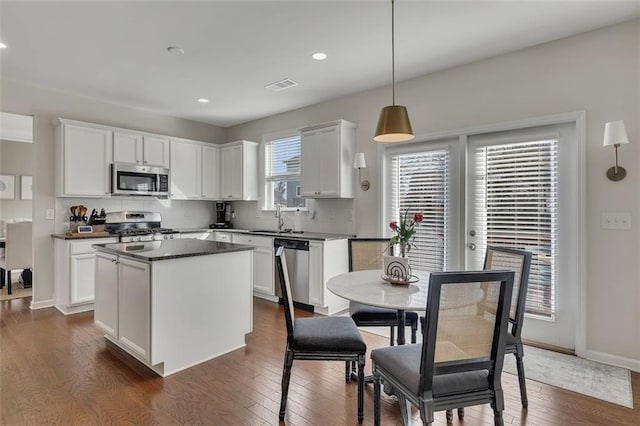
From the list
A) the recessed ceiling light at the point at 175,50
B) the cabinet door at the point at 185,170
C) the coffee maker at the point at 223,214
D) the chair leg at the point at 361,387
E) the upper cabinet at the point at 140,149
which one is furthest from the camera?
the coffee maker at the point at 223,214

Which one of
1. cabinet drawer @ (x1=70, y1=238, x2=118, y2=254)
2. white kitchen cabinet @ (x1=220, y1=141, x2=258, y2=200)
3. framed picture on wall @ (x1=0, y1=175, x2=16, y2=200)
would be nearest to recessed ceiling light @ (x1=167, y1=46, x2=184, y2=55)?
white kitchen cabinet @ (x1=220, y1=141, x2=258, y2=200)

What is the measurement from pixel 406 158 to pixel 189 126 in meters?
3.84

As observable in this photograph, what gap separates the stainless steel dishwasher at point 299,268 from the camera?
4.21 m

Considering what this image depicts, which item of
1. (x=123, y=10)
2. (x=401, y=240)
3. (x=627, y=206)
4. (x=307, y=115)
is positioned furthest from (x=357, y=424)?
(x=307, y=115)

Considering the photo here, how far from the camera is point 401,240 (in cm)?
229

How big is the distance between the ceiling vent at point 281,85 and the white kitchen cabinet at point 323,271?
192 centimetres

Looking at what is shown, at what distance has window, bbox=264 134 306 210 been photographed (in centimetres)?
524

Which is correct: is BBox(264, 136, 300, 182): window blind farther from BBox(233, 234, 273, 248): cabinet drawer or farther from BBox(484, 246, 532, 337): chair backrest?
BBox(484, 246, 532, 337): chair backrest

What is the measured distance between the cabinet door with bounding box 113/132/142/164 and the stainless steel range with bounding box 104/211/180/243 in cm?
78

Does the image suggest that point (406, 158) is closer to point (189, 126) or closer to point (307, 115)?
point (307, 115)

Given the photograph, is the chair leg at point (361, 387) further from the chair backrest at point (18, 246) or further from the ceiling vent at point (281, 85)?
the chair backrest at point (18, 246)

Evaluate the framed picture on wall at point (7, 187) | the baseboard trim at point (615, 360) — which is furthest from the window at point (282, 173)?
the framed picture on wall at point (7, 187)

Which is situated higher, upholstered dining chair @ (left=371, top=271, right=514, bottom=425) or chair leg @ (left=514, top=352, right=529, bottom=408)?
upholstered dining chair @ (left=371, top=271, right=514, bottom=425)

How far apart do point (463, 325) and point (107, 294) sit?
2.97m
